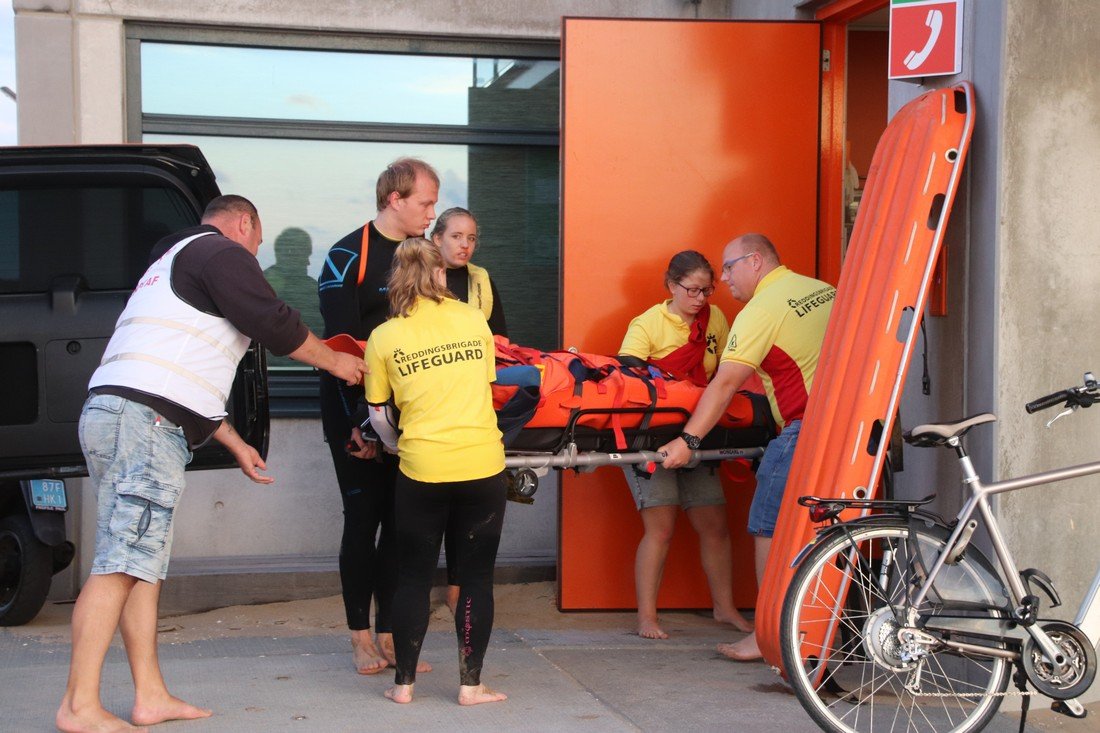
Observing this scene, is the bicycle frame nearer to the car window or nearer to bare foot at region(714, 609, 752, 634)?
bare foot at region(714, 609, 752, 634)

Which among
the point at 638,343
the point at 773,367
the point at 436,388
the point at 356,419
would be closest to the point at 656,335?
the point at 638,343

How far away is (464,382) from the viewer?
15.6 feet

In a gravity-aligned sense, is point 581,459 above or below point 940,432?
below

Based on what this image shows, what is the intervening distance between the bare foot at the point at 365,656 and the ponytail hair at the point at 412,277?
1451mm

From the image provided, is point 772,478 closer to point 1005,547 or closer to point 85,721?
point 1005,547

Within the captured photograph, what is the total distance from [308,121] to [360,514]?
314cm

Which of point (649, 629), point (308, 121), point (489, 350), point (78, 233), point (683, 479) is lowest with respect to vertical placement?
point (649, 629)

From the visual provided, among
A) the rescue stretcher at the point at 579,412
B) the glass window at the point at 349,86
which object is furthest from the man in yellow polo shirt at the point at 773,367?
the glass window at the point at 349,86

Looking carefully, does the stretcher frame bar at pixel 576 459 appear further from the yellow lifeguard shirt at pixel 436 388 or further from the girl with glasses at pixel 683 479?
the girl with glasses at pixel 683 479

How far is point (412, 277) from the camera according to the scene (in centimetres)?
475

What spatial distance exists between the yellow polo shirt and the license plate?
124 inches

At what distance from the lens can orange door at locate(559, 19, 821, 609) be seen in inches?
264

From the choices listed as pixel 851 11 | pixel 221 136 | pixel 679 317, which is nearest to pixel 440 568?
pixel 679 317

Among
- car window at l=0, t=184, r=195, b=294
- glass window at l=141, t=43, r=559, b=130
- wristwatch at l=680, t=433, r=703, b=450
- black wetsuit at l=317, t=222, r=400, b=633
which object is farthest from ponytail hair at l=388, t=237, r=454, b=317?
glass window at l=141, t=43, r=559, b=130
